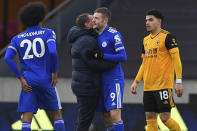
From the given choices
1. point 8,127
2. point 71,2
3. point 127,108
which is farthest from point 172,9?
point 8,127

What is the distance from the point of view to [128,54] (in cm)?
1105

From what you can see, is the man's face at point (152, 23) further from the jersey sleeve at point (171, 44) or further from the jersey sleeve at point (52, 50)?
the jersey sleeve at point (52, 50)

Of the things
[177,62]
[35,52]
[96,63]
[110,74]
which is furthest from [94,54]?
[177,62]

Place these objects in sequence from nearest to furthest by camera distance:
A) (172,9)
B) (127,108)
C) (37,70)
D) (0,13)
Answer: (37,70) < (127,108) < (172,9) < (0,13)

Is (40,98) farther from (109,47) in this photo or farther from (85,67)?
(109,47)

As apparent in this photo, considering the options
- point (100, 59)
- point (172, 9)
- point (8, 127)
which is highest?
point (172, 9)

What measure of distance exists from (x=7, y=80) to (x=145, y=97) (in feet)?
12.0

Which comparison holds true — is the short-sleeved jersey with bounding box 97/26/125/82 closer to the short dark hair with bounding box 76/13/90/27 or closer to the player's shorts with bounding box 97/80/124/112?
the player's shorts with bounding box 97/80/124/112

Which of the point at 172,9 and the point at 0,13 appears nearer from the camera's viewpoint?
the point at 172,9

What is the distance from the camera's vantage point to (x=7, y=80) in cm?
1066

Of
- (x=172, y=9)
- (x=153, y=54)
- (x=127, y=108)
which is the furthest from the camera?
(x=172, y=9)

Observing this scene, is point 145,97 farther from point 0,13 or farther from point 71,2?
point 0,13

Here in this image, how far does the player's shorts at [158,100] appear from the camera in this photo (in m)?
7.62

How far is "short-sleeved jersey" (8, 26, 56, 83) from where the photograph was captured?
691cm
